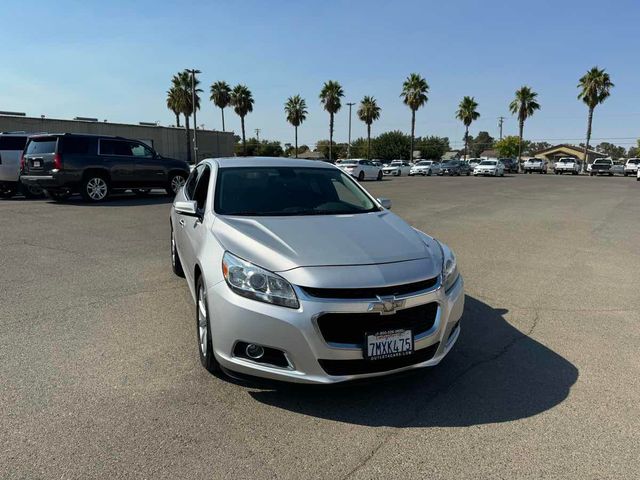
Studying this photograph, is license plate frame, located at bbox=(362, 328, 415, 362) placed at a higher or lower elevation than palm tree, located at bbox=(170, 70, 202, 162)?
lower

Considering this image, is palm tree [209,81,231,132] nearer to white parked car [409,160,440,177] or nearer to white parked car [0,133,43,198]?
white parked car [409,160,440,177]

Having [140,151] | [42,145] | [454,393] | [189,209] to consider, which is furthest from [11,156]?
[454,393]

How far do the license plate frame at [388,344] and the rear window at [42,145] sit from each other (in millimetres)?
13202

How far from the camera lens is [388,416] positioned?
298 centimetres

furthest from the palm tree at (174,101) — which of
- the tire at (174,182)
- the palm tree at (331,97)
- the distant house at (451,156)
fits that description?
the distant house at (451,156)

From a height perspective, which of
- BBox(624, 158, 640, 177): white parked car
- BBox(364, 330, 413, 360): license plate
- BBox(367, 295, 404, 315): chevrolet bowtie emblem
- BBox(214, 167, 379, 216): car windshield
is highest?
BBox(624, 158, 640, 177): white parked car

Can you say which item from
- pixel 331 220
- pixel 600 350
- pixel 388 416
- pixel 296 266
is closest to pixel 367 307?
pixel 296 266

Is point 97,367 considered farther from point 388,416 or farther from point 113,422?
point 388,416

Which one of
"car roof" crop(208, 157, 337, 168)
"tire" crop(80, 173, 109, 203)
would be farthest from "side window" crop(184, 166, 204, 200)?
"tire" crop(80, 173, 109, 203)

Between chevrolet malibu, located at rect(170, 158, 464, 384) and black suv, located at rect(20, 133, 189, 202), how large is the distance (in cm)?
1148

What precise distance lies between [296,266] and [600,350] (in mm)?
2910

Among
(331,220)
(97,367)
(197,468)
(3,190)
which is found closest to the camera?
(197,468)

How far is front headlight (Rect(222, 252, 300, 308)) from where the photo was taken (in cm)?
287

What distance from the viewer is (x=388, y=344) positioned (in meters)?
2.91
